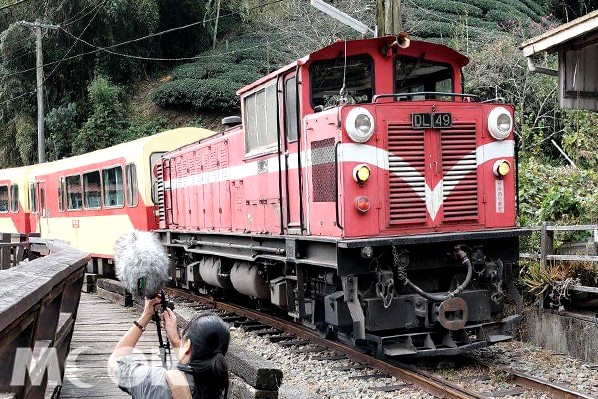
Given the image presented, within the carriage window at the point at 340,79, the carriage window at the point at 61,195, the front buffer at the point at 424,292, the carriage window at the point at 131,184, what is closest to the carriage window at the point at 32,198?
the carriage window at the point at 61,195

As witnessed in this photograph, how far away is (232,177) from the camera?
35.4 feet

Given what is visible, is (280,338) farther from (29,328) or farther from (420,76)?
(29,328)

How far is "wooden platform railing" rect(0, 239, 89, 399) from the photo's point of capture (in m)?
2.77

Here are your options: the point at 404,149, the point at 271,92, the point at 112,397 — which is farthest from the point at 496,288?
the point at 112,397

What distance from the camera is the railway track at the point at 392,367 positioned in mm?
6582

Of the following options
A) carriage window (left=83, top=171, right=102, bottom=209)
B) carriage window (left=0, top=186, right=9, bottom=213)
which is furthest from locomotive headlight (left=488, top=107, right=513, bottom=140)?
carriage window (left=0, top=186, right=9, bottom=213)

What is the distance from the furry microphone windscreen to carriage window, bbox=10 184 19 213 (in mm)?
22675

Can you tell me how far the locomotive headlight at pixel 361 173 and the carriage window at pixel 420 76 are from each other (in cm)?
154

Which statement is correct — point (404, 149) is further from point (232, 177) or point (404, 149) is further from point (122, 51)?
point (122, 51)

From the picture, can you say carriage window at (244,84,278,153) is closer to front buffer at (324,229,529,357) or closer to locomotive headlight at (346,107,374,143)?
locomotive headlight at (346,107,374,143)

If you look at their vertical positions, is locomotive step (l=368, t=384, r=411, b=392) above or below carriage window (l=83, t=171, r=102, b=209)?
below

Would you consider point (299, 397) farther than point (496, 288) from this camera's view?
No

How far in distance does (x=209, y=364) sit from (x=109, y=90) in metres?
31.5

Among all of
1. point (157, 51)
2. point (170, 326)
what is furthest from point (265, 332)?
point (157, 51)
